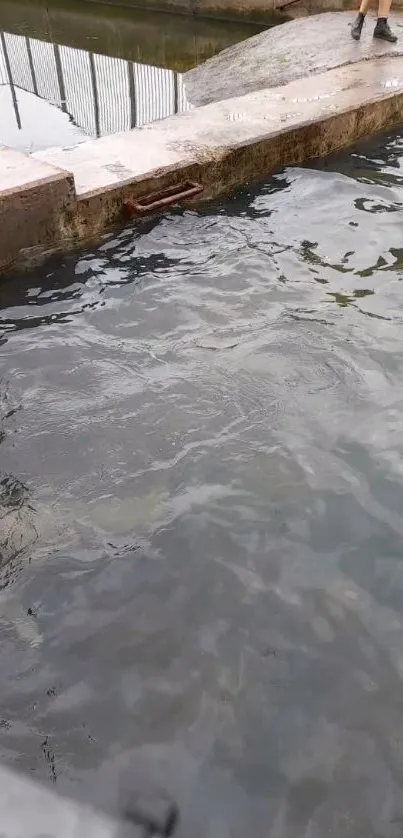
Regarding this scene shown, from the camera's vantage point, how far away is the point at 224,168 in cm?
565

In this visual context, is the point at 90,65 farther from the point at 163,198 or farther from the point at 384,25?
the point at 163,198

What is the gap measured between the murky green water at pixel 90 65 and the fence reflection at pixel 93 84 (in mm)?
14

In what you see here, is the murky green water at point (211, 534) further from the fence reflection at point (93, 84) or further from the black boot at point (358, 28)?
the black boot at point (358, 28)

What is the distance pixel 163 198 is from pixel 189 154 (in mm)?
503

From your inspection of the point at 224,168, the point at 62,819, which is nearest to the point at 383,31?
the point at 224,168

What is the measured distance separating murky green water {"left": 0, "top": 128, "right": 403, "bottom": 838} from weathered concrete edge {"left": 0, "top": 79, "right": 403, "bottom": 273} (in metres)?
0.29

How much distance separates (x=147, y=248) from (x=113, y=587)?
2.97 m

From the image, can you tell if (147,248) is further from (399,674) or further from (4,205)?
(399,674)

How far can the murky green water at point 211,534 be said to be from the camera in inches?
91.9

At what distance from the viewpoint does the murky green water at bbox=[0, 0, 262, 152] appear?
8445 mm

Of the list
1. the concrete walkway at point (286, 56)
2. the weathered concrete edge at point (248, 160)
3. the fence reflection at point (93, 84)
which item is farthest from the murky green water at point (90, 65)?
the weathered concrete edge at point (248, 160)

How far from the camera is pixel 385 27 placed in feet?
28.6

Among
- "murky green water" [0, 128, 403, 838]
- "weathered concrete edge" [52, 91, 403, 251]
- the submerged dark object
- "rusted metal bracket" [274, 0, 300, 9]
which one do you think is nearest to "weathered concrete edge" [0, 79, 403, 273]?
"weathered concrete edge" [52, 91, 403, 251]

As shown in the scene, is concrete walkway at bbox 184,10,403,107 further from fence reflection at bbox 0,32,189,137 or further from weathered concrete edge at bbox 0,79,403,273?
weathered concrete edge at bbox 0,79,403,273
